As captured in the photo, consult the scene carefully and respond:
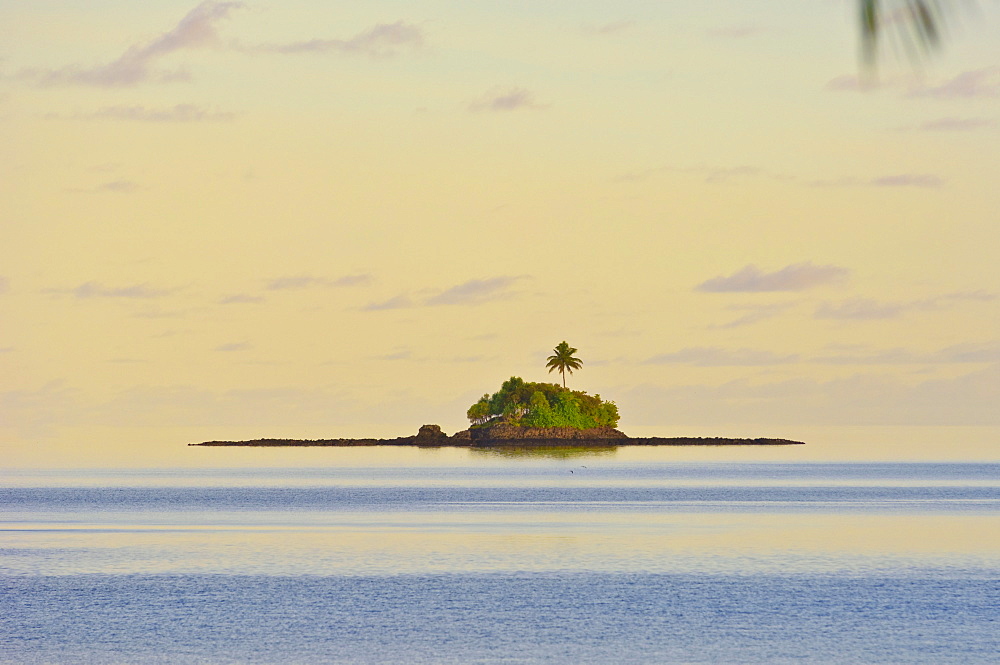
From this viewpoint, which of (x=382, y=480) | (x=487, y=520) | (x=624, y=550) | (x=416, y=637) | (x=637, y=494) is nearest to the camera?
(x=416, y=637)

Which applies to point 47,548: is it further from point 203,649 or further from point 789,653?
point 789,653

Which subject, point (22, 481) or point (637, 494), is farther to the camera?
point (22, 481)

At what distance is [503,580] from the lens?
50812 mm

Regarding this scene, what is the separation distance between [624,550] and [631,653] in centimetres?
2797

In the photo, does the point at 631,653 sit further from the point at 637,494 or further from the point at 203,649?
the point at 637,494

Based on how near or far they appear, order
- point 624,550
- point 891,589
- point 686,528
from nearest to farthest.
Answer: point 891,589, point 624,550, point 686,528

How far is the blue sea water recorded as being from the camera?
3675cm

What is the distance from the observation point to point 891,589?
48.7m

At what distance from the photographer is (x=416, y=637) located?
38219mm

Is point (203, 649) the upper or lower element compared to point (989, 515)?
lower

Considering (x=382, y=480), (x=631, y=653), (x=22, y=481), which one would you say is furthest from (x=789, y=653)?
(x=22, y=481)

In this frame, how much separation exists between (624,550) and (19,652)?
3409cm

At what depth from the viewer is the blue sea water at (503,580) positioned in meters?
36.8

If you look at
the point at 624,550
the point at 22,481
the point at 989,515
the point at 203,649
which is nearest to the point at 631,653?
the point at 203,649
